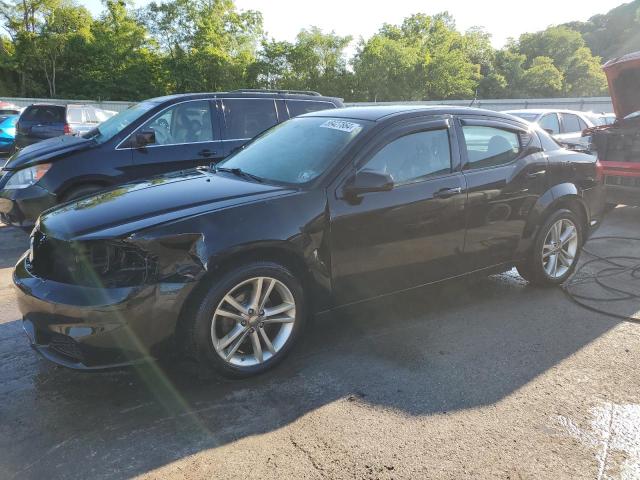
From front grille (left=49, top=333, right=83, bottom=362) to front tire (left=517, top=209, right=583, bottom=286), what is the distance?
12.5 ft

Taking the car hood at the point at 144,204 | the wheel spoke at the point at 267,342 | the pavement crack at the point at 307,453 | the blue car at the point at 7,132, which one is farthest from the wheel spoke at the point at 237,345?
the blue car at the point at 7,132

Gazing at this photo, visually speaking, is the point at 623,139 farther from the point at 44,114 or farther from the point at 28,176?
the point at 44,114

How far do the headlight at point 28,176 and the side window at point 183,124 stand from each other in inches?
47.3

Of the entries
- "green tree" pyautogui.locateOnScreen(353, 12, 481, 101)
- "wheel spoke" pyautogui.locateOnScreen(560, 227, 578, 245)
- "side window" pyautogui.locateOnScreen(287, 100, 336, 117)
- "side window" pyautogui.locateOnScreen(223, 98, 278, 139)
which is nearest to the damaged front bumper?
"wheel spoke" pyautogui.locateOnScreen(560, 227, 578, 245)

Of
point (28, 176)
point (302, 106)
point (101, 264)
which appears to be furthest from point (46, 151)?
point (101, 264)

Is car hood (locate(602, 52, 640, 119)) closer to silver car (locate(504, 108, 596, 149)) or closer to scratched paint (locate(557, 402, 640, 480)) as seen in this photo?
silver car (locate(504, 108, 596, 149))

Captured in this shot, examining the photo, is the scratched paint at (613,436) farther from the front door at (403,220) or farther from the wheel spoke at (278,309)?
the wheel spoke at (278,309)

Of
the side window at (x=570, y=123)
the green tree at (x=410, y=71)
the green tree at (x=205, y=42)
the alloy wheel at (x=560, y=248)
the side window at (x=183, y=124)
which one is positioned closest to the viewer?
the alloy wheel at (x=560, y=248)

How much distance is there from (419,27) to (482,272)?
51.3 metres

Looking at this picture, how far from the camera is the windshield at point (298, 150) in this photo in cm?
364

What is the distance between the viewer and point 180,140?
21.4ft

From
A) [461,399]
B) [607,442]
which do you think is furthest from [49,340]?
[607,442]

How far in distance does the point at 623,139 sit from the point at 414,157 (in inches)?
219

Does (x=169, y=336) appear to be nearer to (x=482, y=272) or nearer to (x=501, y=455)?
(x=501, y=455)
